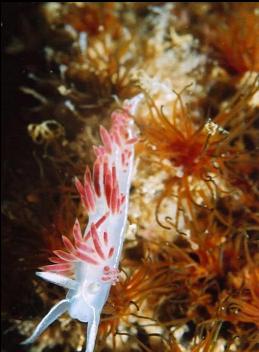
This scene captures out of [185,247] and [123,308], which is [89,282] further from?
[185,247]

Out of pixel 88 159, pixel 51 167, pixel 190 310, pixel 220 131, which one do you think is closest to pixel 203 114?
pixel 220 131

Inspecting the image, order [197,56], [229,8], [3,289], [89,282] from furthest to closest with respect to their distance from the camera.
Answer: [229,8], [197,56], [3,289], [89,282]

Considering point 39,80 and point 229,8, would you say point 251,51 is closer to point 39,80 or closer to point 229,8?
point 229,8

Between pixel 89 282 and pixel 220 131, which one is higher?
pixel 220 131

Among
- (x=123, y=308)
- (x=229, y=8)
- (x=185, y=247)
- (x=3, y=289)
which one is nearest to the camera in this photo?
(x=123, y=308)

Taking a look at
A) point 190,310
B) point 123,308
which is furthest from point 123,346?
point 190,310

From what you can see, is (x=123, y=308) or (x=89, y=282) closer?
Result: (x=89, y=282)

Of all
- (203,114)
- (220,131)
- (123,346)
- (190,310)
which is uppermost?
(203,114)
